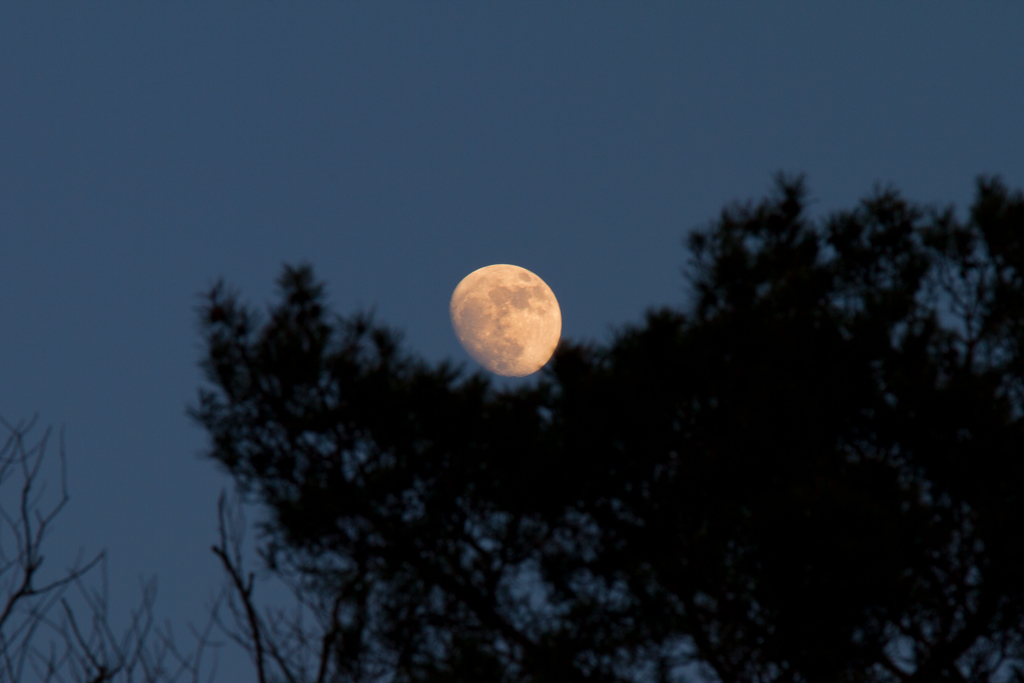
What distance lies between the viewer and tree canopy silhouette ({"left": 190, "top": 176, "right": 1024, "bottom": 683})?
14.4 feet

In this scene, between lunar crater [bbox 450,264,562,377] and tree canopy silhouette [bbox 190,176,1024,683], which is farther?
lunar crater [bbox 450,264,562,377]

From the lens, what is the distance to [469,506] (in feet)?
17.3

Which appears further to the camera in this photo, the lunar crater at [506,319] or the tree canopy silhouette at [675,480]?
the lunar crater at [506,319]

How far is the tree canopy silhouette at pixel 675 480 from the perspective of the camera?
4375 mm

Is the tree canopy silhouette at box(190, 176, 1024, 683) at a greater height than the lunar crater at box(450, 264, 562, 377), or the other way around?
the lunar crater at box(450, 264, 562, 377)

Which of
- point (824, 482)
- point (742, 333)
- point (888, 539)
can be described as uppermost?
point (742, 333)

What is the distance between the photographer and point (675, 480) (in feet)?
16.9

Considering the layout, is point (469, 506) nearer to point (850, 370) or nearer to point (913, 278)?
point (850, 370)

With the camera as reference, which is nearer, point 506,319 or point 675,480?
point 675,480

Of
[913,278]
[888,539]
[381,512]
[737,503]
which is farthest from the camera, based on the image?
[913,278]

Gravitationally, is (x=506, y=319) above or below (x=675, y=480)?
above

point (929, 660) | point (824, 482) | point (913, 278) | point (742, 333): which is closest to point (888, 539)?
point (824, 482)

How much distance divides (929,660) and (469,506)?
2.33 metres

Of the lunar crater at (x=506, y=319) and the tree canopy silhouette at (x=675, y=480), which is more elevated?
the lunar crater at (x=506, y=319)
